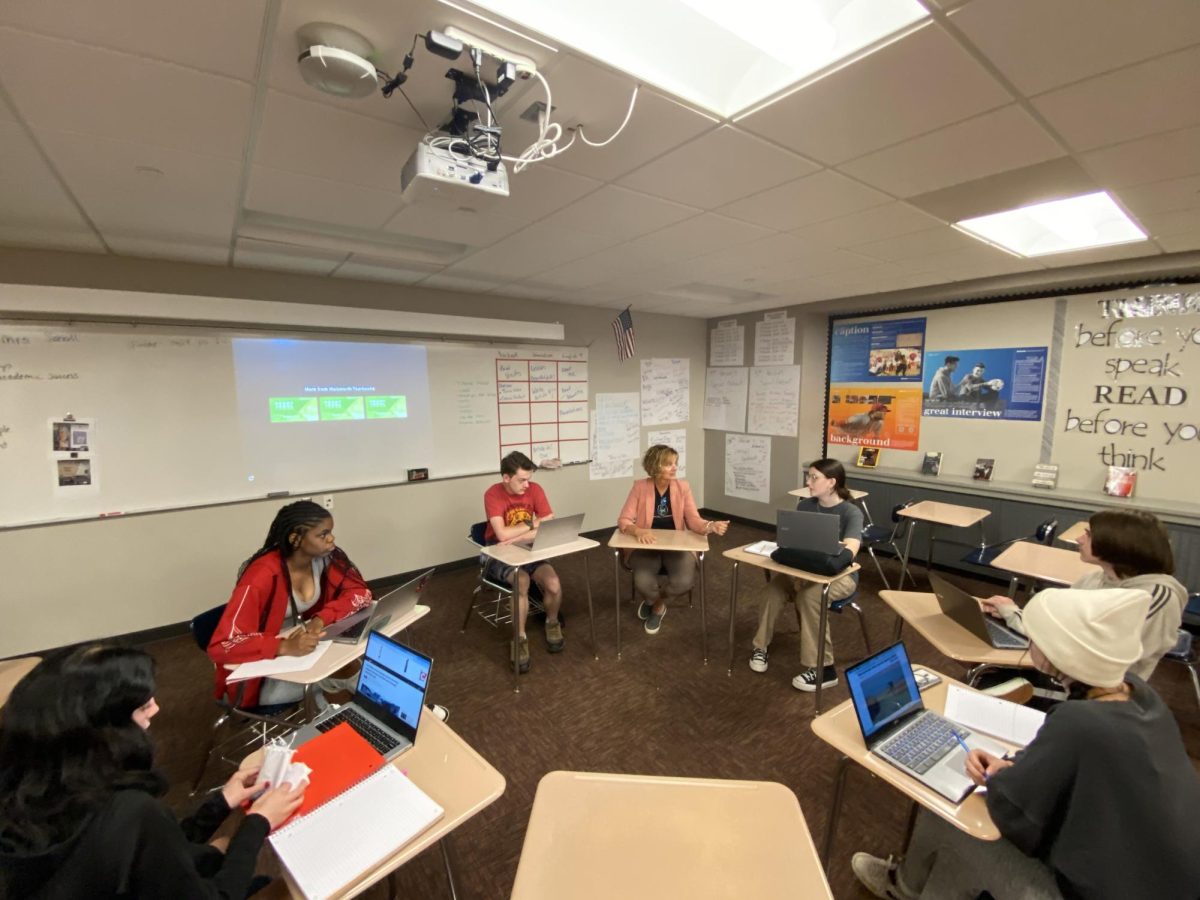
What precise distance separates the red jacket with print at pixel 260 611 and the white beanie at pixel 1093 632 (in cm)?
235

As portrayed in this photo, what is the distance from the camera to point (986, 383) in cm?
426

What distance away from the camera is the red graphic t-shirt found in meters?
3.24

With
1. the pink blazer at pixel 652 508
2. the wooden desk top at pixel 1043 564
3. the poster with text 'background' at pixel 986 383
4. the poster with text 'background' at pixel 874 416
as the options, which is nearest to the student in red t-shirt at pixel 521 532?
the pink blazer at pixel 652 508

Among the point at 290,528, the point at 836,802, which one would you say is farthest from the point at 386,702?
the point at 836,802

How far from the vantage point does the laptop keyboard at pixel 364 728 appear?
1.30 metres

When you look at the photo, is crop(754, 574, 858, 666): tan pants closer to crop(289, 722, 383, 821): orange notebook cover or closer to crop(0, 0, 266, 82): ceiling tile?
crop(289, 722, 383, 821): orange notebook cover

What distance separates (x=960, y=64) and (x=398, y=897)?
9.79 ft

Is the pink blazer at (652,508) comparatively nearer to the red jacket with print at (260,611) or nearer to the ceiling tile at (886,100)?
the red jacket with print at (260,611)

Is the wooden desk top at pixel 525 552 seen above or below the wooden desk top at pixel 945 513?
above

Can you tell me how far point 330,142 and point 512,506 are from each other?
2.33 metres

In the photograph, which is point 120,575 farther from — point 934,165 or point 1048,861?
point 934,165

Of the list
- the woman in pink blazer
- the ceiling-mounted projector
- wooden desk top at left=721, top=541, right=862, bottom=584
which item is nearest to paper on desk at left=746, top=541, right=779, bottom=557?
wooden desk top at left=721, top=541, right=862, bottom=584

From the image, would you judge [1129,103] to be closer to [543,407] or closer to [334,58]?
[334,58]

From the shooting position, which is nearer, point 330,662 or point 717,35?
point 717,35
